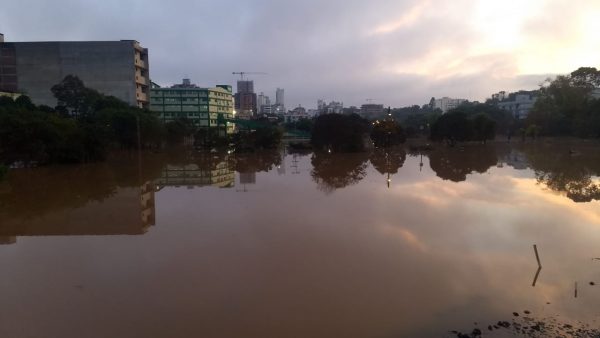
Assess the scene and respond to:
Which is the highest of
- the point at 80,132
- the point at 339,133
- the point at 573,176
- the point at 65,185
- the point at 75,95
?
the point at 75,95

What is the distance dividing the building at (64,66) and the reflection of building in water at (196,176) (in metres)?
25.4

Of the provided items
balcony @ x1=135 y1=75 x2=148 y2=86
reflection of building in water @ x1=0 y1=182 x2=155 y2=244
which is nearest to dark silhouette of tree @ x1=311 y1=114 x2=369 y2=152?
balcony @ x1=135 y1=75 x2=148 y2=86

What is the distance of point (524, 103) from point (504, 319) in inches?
4728

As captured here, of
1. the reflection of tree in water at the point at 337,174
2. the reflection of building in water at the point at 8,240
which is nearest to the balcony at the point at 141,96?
the reflection of tree in water at the point at 337,174

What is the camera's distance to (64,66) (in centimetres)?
5191

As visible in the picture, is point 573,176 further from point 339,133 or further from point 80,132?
point 80,132

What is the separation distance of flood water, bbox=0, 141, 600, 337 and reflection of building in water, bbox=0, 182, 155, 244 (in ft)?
0.36

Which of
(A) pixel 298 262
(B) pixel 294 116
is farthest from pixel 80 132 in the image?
(B) pixel 294 116

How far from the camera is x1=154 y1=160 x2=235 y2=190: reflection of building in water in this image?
23578 millimetres

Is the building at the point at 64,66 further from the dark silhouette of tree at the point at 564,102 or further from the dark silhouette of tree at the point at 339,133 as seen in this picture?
the dark silhouette of tree at the point at 564,102

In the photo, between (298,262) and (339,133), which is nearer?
(298,262)

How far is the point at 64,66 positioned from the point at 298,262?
52.4m

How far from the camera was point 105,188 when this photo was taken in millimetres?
21984

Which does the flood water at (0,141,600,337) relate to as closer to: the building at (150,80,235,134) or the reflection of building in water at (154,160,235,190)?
the reflection of building in water at (154,160,235,190)
